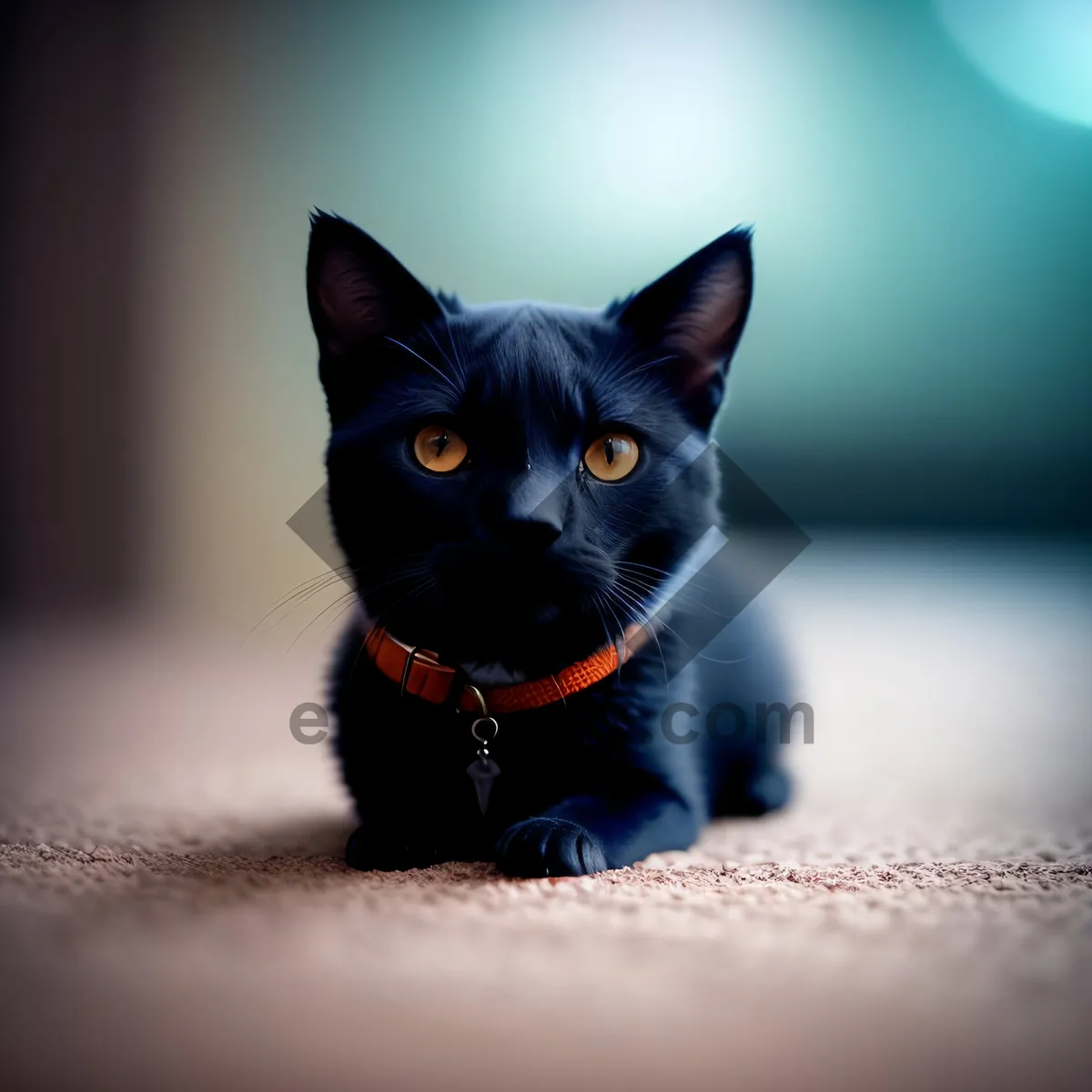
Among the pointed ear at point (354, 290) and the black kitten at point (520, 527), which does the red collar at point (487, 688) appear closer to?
the black kitten at point (520, 527)

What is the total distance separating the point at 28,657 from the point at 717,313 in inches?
62.1

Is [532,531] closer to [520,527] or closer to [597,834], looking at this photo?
[520,527]

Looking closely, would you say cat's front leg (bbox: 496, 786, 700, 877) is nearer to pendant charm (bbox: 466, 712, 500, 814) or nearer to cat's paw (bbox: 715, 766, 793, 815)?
pendant charm (bbox: 466, 712, 500, 814)

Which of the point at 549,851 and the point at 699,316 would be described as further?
the point at 699,316

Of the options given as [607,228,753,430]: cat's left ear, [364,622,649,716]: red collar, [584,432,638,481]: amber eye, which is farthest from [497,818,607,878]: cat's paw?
[607,228,753,430]: cat's left ear

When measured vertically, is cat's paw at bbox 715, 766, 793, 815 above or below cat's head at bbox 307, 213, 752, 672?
below

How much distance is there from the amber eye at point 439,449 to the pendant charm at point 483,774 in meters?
0.23

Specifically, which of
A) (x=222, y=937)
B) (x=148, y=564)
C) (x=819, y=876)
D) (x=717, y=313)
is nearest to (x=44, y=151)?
(x=148, y=564)

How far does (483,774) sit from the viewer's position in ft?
2.61

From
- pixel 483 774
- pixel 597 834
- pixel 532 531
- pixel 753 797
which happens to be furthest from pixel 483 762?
pixel 753 797

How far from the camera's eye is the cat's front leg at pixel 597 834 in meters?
0.70

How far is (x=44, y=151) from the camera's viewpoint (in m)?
2.01

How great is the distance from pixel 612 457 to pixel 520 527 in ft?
0.43

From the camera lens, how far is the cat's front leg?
704 millimetres
